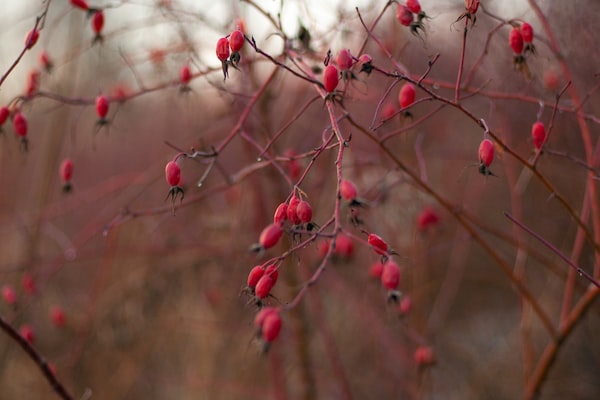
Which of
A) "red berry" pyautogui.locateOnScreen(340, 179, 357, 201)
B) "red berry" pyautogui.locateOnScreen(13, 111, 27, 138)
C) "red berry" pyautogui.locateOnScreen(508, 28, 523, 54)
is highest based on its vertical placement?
"red berry" pyautogui.locateOnScreen(508, 28, 523, 54)

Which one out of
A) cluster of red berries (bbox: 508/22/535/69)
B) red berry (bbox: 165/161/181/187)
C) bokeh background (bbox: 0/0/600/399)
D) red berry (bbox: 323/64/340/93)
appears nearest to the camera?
red berry (bbox: 323/64/340/93)

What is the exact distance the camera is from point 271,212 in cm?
301

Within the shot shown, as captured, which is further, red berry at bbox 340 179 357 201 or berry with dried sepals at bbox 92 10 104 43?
berry with dried sepals at bbox 92 10 104 43

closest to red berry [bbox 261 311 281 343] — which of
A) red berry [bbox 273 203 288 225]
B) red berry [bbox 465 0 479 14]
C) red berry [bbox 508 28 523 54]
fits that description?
red berry [bbox 273 203 288 225]

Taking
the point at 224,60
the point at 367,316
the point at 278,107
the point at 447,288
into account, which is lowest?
the point at 447,288

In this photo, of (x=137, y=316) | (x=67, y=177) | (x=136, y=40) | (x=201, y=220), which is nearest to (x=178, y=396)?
(x=137, y=316)

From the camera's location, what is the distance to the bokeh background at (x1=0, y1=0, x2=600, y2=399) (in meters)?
2.12

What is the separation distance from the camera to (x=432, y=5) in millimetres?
2271

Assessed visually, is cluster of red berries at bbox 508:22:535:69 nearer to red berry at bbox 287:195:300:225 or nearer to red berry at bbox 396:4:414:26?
red berry at bbox 396:4:414:26

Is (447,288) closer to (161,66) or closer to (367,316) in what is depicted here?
(367,316)

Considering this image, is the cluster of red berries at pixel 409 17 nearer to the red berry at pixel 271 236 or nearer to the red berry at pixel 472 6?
the red berry at pixel 472 6

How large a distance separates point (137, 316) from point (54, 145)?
96 cm

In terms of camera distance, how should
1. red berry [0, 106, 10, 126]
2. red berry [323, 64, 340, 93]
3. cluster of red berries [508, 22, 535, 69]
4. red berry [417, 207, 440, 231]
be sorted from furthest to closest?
red berry [417, 207, 440, 231]
red berry [0, 106, 10, 126]
cluster of red berries [508, 22, 535, 69]
red berry [323, 64, 340, 93]

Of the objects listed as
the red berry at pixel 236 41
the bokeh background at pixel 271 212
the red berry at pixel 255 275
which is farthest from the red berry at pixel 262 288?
the bokeh background at pixel 271 212
